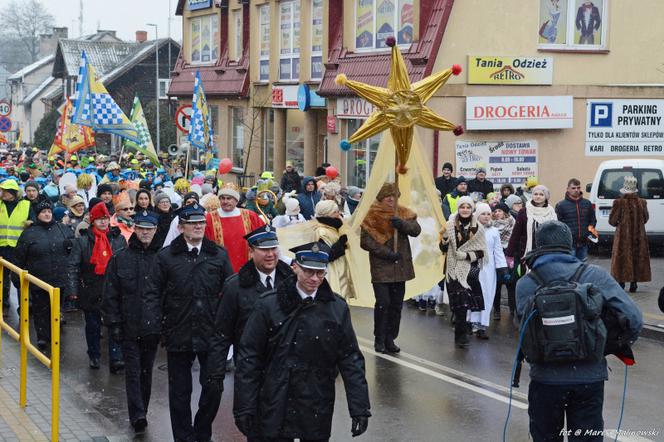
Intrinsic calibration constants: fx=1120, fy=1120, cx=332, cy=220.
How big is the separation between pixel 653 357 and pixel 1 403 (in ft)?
22.5

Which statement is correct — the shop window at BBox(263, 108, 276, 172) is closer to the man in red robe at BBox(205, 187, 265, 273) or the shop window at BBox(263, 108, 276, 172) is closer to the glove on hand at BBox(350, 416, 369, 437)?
the man in red robe at BBox(205, 187, 265, 273)

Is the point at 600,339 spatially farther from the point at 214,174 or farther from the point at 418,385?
the point at 214,174

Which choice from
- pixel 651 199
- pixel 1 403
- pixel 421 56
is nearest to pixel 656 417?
pixel 1 403

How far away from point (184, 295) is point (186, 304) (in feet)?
0.22

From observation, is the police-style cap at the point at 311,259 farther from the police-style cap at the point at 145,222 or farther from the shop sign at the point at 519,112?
the shop sign at the point at 519,112

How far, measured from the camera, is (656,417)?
930cm

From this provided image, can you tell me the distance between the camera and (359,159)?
27734 millimetres

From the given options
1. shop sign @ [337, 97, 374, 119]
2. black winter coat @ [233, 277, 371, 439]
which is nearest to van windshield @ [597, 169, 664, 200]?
shop sign @ [337, 97, 374, 119]

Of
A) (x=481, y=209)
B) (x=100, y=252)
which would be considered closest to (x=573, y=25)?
(x=481, y=209)

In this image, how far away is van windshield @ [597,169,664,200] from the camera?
69.8 feet

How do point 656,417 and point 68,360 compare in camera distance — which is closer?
point 656,417

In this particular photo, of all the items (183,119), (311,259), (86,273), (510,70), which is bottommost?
(86,273)

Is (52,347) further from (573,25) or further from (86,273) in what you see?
(573,25)

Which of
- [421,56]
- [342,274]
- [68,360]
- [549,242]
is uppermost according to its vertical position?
[421,56]
